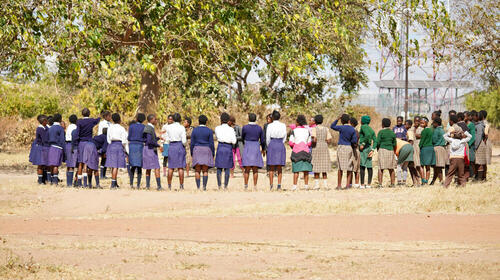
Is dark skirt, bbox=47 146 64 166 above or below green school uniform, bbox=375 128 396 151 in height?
below

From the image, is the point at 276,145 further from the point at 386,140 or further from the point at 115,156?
the point at 115,156

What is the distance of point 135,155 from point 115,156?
429mm

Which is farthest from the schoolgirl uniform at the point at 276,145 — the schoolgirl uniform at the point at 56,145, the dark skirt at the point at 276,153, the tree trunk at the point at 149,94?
the tree trunk at the point at 149,94

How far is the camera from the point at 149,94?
2331 cm

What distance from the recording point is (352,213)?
42.5ft

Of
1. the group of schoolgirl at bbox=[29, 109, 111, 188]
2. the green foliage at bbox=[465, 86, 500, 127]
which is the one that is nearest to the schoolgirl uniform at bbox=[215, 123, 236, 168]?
the group of schoolgirl at bbox=[29, 109, 111, 188]

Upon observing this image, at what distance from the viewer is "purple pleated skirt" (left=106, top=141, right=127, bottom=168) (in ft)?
53.7

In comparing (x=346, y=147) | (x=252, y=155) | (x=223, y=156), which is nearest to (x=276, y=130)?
(x=252, y=155)

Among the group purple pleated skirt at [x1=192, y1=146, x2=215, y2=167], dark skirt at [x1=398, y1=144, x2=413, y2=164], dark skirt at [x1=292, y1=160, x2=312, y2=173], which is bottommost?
dark skirt at [x1=292, y1=160, x2=312, y2=173]

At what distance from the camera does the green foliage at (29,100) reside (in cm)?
4384

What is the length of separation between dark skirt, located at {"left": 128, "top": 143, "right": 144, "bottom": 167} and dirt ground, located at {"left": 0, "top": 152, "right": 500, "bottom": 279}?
967mm

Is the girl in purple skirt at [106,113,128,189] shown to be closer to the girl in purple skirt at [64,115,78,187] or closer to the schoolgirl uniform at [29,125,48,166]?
the girl in purple skirt at [64,115,78,187]

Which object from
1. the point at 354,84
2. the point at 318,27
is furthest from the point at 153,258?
the point at 354,84

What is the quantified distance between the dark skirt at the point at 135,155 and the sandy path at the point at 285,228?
13.7ft
